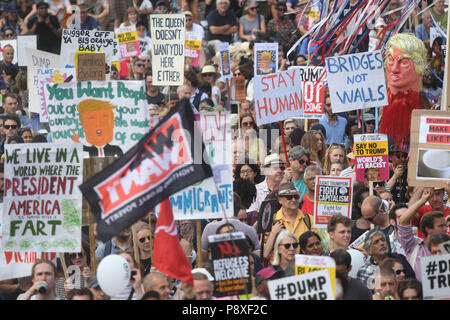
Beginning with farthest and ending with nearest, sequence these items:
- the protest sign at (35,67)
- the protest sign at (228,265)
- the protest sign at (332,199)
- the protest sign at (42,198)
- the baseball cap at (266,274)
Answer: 1. the protest sign at (35,67)
2. the protest sign at (332,199)
3. the protest sign at (42,198)
4. the baseball cap at (266,274)
5. the protest sign at (228,265)

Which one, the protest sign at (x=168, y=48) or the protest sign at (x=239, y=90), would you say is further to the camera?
the protest sign at (x=239, y=90)

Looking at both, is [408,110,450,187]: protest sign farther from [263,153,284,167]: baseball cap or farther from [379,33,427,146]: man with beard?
[263,153,284,167]: baseball cap

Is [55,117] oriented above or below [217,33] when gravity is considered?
below

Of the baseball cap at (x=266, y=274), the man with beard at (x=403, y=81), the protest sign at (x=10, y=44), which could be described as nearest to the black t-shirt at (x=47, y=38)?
the protest sign at (x=10, y=44)

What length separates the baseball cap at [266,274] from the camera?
726 cm

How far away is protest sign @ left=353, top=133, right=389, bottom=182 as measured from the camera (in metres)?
9.69

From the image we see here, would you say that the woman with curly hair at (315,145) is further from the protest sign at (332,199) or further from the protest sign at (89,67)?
the protest sign at (89,67)

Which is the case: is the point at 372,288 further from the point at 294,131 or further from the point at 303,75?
the point at 303,75

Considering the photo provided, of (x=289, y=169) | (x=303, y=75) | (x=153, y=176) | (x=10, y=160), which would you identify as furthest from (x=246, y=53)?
(x=153, y=176)

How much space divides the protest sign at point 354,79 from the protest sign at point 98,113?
2.75 meters

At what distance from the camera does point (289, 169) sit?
400 inches

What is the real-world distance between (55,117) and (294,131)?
12.9 feet

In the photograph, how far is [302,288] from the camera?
6.55 metres

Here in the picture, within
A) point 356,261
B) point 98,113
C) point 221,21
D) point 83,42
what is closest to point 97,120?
point 98,113
